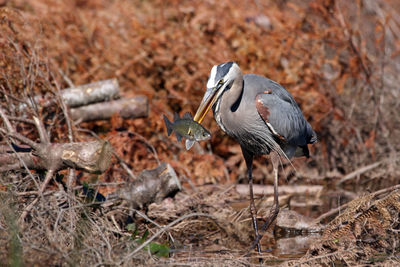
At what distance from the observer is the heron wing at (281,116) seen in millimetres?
5242

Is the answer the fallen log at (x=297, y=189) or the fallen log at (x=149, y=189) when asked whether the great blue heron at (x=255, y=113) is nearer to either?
the fallen log at (x=149, y=189)

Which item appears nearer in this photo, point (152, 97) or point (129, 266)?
point (129, 266)

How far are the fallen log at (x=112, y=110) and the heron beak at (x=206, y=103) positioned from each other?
280 centimetres

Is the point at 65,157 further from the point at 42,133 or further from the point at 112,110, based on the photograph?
the point at 112,110

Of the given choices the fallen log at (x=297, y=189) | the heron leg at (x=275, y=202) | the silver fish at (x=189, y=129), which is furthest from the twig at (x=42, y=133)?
the fallen log at (x=297, y=189)

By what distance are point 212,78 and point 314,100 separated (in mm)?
3707

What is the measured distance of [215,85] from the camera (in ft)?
15.9

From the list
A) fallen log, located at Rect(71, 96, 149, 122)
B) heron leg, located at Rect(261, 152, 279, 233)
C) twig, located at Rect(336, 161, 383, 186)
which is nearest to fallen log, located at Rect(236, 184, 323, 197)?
twig, located at Rect(336, 161, 383, 186)

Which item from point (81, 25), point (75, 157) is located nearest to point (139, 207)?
point (75, 157)

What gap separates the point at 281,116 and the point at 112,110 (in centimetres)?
296

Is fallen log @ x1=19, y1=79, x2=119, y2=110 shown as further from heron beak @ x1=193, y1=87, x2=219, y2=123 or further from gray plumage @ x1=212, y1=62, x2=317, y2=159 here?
heron beak @ x1=193, y1=87, x2=219, y2=123

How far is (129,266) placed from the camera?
3.53 metres

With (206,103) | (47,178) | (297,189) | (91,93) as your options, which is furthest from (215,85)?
(297,189)

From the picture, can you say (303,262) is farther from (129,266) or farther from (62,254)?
(62,254)
